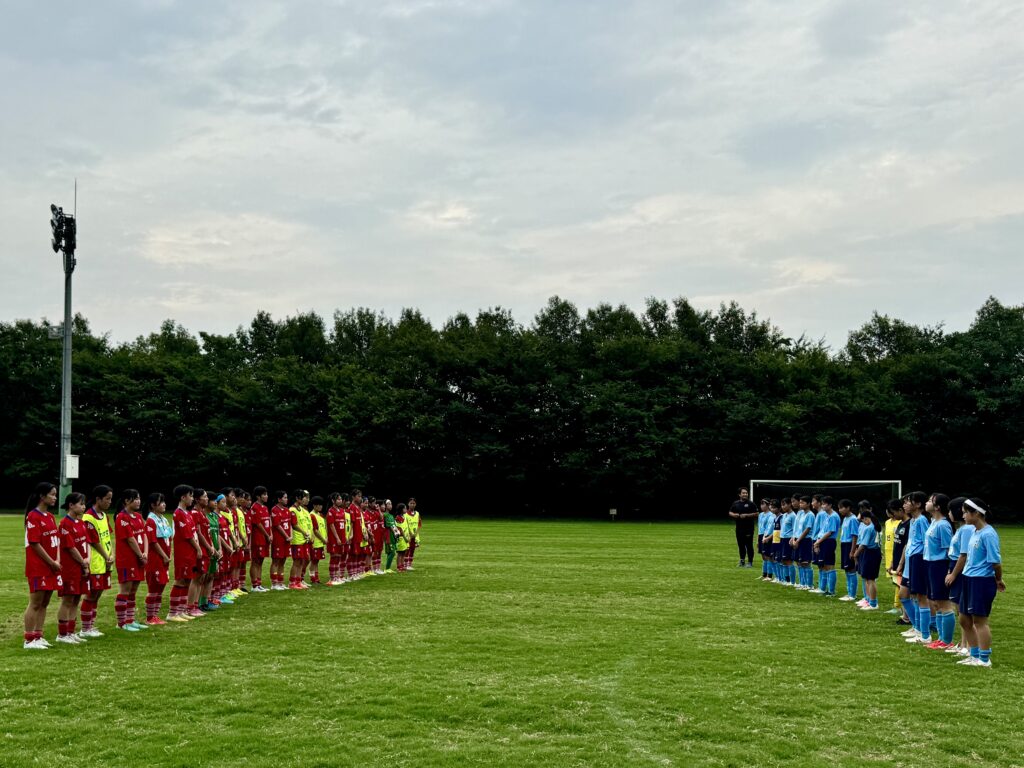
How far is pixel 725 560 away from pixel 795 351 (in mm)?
42603

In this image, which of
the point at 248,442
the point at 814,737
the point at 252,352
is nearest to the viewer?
the point at 814,737

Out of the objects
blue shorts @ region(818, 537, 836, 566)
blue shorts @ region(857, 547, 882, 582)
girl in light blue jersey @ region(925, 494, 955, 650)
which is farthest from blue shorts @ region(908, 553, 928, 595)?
blue shorts @ region(818, 537, 836, 566)

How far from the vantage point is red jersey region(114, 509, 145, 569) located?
12670mm

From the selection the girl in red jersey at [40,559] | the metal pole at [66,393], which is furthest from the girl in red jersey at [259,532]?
the girl in red jersey at [40,559]

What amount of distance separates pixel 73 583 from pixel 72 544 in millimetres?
500

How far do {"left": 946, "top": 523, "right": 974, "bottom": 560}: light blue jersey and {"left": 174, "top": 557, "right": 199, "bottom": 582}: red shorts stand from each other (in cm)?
1063

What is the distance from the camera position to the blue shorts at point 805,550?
61.7ft

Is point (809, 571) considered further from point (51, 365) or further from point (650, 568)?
point (51, 365)

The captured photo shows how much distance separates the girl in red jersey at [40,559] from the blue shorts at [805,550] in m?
13.9

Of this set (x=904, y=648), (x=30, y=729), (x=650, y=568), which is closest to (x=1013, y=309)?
(x=650, y=568)

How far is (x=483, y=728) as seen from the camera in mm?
7863

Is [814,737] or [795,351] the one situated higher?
[795,351]

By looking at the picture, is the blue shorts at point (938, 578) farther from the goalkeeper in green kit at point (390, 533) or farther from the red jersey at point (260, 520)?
the goalkeeper in green kit at point (390, 533)

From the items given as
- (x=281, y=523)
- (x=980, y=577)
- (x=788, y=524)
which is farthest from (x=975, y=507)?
(x=281, y=523)
